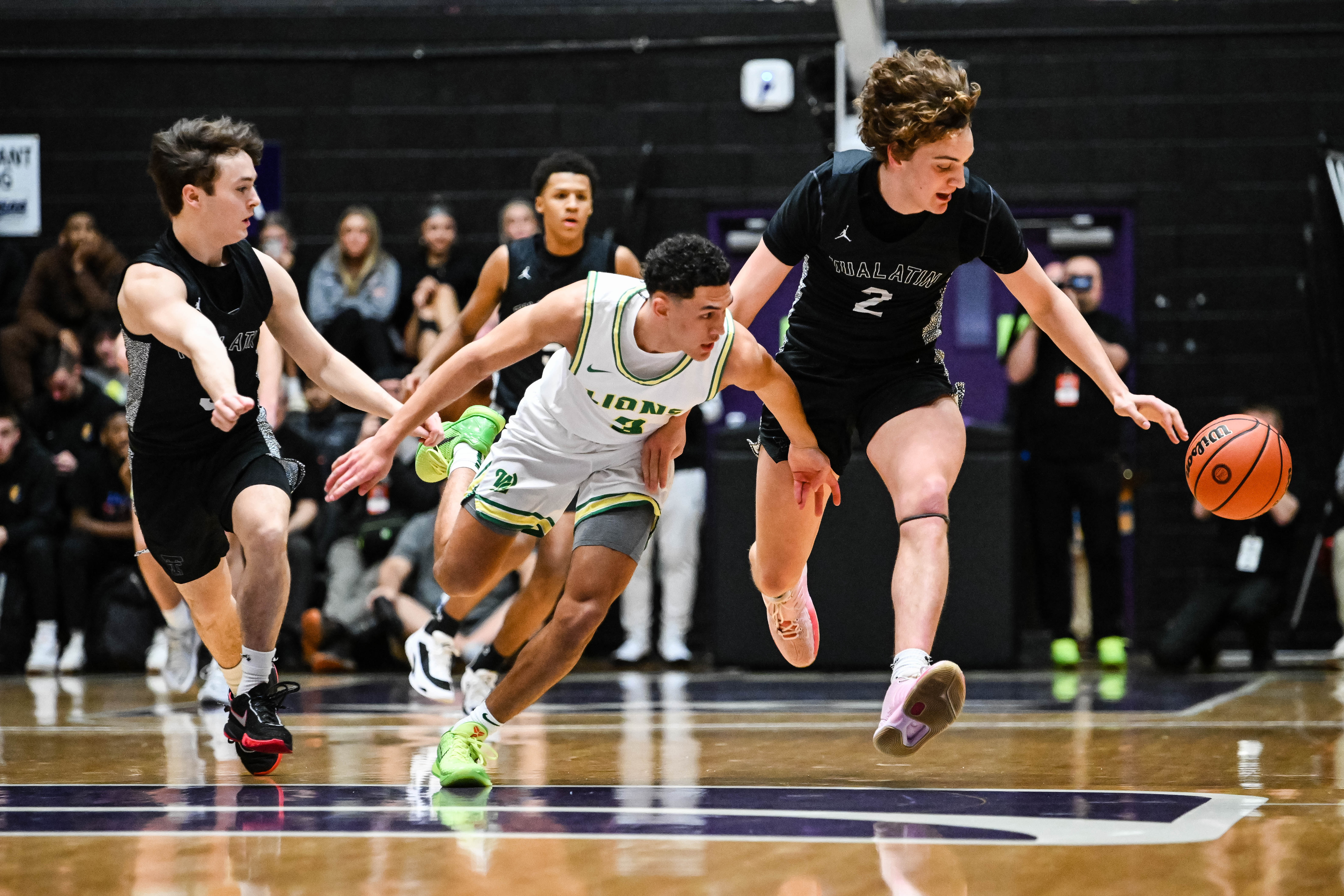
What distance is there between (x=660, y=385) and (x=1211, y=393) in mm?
6657

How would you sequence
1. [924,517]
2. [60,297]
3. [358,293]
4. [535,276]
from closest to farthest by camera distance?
[924,517], [535,276], [358,293], [60,297]

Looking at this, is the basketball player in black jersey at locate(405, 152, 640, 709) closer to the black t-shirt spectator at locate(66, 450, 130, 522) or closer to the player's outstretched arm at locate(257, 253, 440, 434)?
the player's outstretched arm at locate(257, 253, 440, 434)

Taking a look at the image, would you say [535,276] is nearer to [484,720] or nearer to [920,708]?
[484,720]

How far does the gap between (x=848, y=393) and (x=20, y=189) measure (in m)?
7.77

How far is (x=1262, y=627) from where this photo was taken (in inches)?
311

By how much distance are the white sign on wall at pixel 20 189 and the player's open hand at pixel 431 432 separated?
703 centimetres

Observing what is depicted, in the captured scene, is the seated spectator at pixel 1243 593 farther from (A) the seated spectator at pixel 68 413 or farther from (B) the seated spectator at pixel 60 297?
(B) the seated spectator at pixel 60 297

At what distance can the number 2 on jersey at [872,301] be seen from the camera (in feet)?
13.0

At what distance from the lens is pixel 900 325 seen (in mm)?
4078

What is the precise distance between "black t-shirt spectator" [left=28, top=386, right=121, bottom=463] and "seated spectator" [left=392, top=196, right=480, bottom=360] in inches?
67.7

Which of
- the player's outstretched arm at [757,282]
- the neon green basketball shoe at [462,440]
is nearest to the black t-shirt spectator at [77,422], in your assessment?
the neon green basketball shoe at [462,440]

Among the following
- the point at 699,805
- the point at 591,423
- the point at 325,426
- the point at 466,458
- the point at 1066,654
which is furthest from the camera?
the point at 325,426

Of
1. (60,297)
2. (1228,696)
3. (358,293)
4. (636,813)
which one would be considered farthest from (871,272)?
(60,297)

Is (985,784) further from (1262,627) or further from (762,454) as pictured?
(1262,627)
